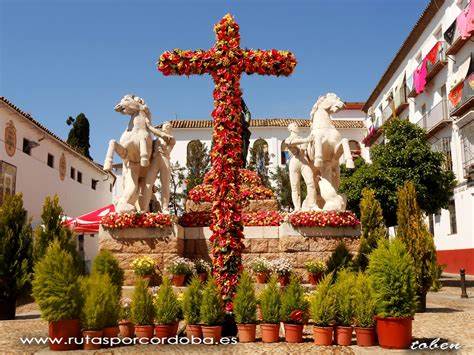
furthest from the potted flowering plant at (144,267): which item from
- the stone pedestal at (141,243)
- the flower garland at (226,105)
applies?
the flower garland at (226,105)

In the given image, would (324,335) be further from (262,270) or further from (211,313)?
(262,270)

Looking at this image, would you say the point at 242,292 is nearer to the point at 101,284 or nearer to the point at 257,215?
the point at 101,284

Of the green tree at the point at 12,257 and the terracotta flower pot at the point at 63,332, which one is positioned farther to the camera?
the green tree at the point at 12,257

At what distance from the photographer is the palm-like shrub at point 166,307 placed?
247 inches

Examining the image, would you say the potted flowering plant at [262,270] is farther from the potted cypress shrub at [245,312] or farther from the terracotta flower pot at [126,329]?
the terracotta flower pot at [126,329]

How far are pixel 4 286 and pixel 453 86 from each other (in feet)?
74.6

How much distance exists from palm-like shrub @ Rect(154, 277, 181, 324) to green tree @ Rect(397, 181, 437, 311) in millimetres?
5211

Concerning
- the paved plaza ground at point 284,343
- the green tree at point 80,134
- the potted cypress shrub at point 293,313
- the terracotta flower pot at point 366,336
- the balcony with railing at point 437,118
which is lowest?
the paved plaza ground at point 284,343

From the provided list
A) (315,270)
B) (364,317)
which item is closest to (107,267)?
(364,317)

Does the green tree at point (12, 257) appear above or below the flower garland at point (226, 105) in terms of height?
below

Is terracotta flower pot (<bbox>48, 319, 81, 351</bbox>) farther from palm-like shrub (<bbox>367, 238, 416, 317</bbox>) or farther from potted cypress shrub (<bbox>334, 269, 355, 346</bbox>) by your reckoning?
palm-like shrub (<bbox>367, 238, 416, 317</bbox>)

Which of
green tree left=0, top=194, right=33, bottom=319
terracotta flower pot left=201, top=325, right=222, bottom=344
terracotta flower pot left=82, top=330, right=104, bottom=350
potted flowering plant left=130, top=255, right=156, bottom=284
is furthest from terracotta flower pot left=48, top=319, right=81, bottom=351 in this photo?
potted flowering plant left=130, top=255, right=156, bottom=284

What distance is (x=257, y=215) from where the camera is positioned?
12188 millimetres

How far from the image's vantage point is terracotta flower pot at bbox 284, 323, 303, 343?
6281 mm
